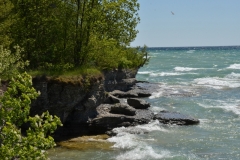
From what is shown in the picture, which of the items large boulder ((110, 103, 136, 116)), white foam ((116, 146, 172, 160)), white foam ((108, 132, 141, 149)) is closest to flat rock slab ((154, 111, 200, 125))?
large boulder ((110, 103, 136, 116))

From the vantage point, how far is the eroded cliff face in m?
23.4

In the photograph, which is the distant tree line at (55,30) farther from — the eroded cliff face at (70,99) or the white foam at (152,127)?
the white foam at (152,127)

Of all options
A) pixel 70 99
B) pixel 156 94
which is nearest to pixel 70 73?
pixel 70 99

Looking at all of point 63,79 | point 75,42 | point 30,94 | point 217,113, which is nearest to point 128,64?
point 217,113

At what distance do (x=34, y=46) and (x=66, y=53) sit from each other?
2.67 metres

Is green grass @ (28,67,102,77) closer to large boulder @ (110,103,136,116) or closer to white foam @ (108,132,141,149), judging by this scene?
large boulder @ (110,103,136,116)

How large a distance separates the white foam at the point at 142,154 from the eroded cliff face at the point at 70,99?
5.74 meters

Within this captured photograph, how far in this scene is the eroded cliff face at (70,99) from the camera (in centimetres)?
2342

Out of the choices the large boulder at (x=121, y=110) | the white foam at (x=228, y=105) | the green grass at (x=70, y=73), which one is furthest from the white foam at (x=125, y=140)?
the white foam at (x=228, y=105)

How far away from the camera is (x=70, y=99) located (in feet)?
80.5

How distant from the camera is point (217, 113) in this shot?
34875 mm

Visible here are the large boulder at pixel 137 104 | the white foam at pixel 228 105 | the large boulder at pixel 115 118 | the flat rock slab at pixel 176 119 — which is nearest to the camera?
the large boulder at pixel 115 118

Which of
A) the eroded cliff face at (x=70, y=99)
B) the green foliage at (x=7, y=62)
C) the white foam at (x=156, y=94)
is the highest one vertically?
the green foliage at (x=7, y=62)

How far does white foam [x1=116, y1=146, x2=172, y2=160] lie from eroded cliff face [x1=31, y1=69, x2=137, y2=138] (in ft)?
18.8
